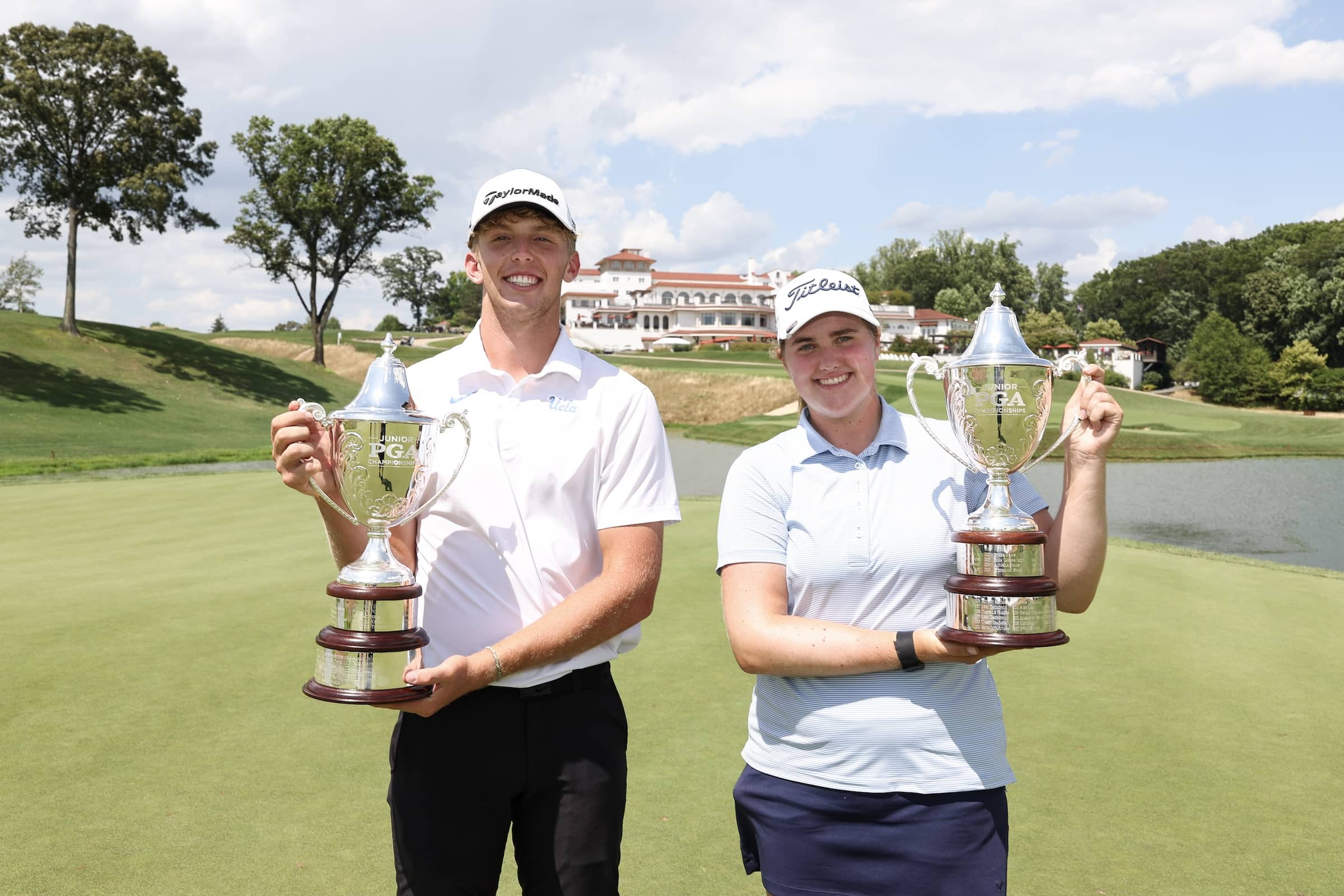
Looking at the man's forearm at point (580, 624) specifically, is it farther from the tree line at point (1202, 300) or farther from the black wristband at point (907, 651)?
the tree line at point (1202, 300)

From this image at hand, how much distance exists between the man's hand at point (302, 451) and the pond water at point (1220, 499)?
9547mm

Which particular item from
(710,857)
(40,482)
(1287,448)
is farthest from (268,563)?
(1287,448)

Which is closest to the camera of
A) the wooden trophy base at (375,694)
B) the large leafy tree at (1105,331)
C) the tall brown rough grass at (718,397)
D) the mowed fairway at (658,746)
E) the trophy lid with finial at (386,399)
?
the wooden trophy base at (375,694)

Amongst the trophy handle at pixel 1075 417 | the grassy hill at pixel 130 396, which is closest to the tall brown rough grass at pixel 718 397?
the grassy hill at pixel 130 396

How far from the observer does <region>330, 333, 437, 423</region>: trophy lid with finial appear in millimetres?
2086

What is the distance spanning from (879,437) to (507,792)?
113 centimetres

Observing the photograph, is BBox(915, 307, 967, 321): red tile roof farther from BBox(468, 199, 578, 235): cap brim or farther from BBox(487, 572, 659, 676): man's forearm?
BBox(487, 572, 659, 676): man's forearm

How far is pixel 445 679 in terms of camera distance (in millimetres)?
2041

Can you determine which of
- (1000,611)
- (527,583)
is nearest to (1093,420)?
(1000,611)

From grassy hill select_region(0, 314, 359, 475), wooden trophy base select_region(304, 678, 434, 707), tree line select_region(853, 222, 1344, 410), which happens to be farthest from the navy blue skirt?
tree line select_region(853, 222, 1344, 410)

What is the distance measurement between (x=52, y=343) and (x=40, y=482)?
65.7 ft

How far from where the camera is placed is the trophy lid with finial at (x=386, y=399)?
2.09m

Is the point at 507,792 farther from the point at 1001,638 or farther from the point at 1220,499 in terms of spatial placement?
the point at 1220,499

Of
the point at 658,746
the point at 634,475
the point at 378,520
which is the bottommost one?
the point at 658,746
